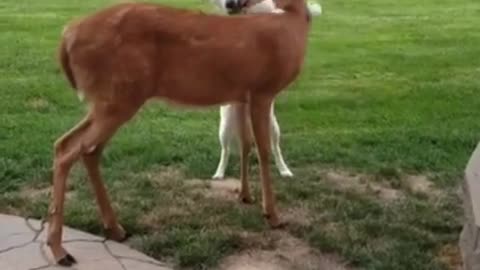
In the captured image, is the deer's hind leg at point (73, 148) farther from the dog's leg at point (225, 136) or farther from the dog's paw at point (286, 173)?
the dog's paw at point (286, 173)

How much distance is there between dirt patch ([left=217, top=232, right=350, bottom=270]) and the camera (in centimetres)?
557

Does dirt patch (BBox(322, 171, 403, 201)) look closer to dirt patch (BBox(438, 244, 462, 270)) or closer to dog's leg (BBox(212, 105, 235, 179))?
dog's leg (BBox(212, 105, 235, 179))

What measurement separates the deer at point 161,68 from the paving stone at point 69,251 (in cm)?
9

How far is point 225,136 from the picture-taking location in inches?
269

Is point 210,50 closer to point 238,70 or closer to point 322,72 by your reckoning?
point 238,70

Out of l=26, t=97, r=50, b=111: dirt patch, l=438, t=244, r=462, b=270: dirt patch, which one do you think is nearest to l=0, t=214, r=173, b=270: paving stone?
l=438, t=244, r=462, b=270: dirt patch

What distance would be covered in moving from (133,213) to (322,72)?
4.94 meters

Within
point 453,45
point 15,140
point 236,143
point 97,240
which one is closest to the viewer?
point 97,240

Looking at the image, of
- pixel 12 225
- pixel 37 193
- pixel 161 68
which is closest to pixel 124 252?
pixel 12 225

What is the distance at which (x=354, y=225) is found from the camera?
610cm

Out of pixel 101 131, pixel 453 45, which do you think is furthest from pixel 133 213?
pixel 453 45

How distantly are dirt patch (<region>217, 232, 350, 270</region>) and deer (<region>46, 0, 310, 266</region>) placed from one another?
0.32 m

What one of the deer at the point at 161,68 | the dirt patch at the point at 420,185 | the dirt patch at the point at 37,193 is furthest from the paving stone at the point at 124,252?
Result: the dirt patch at the point at 420,185

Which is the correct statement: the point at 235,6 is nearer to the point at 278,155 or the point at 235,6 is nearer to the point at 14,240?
the point at 278,155
